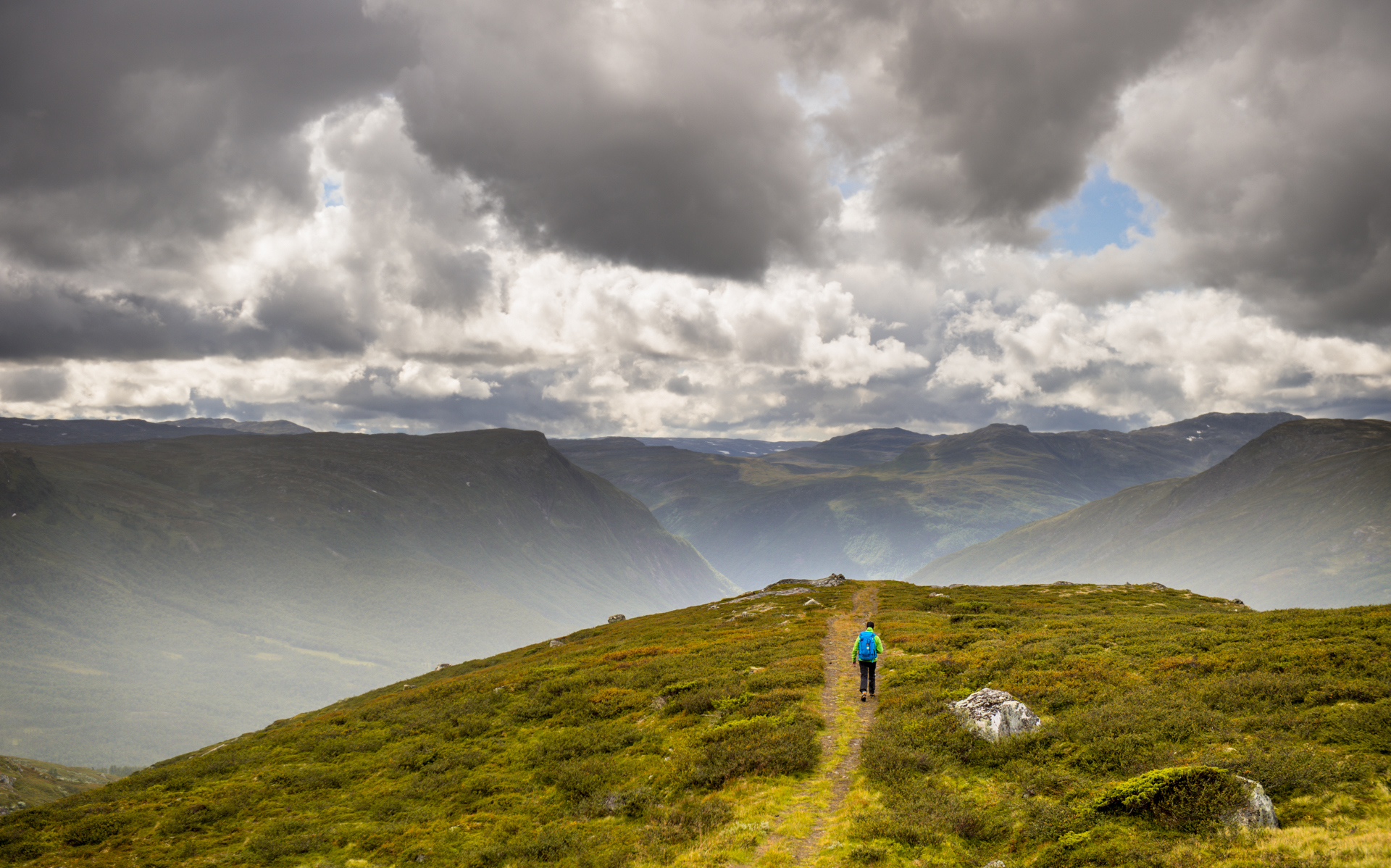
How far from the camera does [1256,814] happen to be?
54.9ft

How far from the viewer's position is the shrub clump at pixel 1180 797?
56.3 feet

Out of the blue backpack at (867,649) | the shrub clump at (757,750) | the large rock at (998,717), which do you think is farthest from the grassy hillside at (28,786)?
the large rock at (998,717)

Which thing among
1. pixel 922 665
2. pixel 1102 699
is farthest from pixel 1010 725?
pixel 922 665

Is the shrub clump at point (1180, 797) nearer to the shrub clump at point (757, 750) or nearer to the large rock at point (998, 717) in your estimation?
the large rock at point (998, 717)

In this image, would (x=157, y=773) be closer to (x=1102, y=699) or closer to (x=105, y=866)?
(x=105, y=866)

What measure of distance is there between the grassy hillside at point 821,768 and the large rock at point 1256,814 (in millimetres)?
383

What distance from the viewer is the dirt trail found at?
19688 millimetres

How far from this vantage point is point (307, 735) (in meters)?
43.8

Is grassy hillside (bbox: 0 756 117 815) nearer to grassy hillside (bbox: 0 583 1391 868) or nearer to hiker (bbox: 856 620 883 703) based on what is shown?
grassy hillside (bbox: 0 583 1391 868)

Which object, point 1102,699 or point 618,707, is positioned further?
point 618,707

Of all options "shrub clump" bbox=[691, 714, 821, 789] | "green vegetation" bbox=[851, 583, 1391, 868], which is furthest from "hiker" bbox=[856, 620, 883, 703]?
"shrub clump" bbox=[691, 714, 821, 789]

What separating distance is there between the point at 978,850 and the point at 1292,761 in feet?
31.1

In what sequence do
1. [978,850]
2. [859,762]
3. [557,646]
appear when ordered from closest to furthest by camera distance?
[978,850] < [859,762] < [557,646]

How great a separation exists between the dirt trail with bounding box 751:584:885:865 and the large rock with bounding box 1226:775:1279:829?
10715 mm
